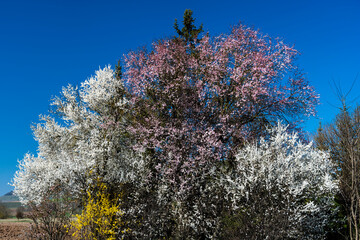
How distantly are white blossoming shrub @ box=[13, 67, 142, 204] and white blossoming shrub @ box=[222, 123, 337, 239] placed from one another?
5.65 metres

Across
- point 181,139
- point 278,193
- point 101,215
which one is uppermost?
point 181,139

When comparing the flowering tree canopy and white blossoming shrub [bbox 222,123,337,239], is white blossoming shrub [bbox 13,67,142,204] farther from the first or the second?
white blossoming shrub [bbox 222,123,337,239]

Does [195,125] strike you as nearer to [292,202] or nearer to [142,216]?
[142,216]

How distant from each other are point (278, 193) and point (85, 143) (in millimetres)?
10497

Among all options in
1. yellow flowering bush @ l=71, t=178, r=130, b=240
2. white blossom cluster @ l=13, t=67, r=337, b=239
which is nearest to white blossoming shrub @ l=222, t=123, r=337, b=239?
white blossom cluster @ l=13, t=67, r=337, b=239

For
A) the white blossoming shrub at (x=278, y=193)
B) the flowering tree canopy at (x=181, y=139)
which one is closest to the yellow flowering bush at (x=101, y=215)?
the flowering tree canopy at (x=181, y=139)

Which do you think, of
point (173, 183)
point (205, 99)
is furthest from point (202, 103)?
point (173, 183)

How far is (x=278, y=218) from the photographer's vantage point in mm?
8516

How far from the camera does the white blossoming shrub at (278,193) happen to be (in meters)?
8.71

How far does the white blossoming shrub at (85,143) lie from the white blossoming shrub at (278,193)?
5.65m

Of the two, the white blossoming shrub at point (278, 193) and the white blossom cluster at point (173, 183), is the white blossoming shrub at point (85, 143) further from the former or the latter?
the white blossoming shrub at point (278, 193)

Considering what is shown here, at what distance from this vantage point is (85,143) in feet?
52.1

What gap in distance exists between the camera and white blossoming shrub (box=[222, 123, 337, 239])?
8.71 m

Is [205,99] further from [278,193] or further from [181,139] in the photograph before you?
[278,193]
